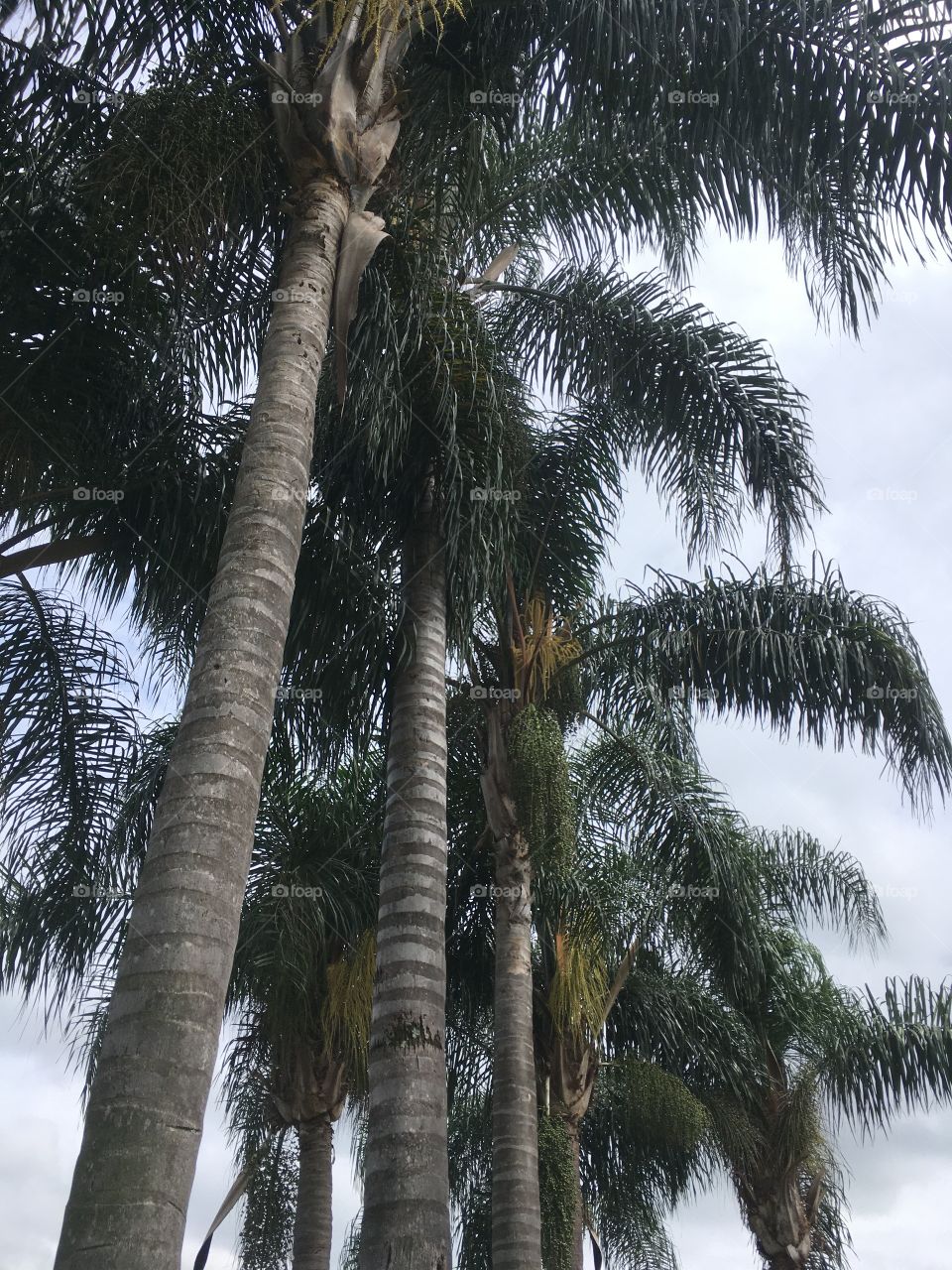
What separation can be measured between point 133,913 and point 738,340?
7.36m

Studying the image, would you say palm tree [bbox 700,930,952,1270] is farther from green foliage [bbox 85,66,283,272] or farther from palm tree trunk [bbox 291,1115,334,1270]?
green foliage [bbox 85,66,283,272]

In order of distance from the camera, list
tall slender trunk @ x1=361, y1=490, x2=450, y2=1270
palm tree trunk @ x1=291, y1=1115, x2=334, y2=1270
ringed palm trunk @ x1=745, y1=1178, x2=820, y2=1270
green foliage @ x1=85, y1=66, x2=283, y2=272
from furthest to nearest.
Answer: ringed palm trunk @ x1=745, y1=1178, x2=820, y2=1270
palm tree trunk @ x1=291, y1=1115, x2=334, y2=1270
green foliage @ x1=85, y1=66, x2=283, y2=272
tall slender trunk @ x1=361, y1=490, x2=450, y2=1270

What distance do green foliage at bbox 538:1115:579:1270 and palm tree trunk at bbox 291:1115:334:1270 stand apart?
2220 millimetres

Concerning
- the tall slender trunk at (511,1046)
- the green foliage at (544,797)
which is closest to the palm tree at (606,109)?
the green foliage at (544,797)

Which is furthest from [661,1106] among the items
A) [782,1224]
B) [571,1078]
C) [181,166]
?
[181,166]

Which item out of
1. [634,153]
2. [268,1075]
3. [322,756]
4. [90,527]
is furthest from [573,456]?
[268,1075]

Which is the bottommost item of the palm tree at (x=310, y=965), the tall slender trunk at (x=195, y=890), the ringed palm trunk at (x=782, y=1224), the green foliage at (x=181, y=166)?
the tall slender trunk at (x=195, y=890)

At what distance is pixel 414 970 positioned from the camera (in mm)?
6688

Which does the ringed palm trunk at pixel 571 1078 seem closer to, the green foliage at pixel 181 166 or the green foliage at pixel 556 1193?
the green foliage at pixel 556 1193

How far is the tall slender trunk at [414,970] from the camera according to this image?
594 cm

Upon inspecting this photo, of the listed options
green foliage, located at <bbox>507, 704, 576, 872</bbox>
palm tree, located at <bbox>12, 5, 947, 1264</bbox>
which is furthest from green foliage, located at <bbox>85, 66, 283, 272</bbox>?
green foliage, located at <bbox>507, 704, 576, 872</bbox>

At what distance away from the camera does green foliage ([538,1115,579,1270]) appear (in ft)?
30.1

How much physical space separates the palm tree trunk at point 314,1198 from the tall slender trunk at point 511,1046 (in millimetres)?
2737

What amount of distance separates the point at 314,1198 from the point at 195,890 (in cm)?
803
